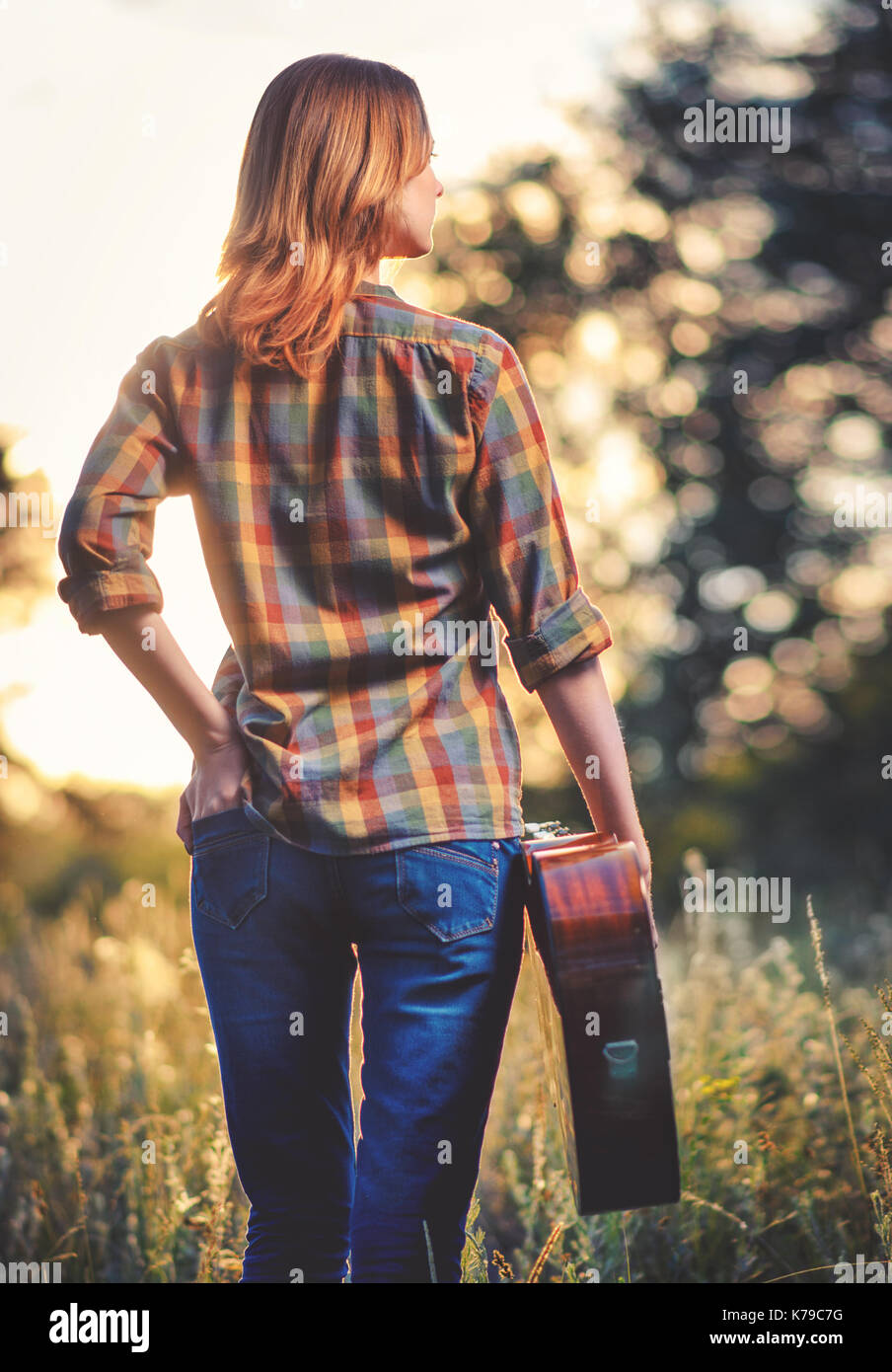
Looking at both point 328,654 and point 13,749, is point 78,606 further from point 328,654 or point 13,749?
point 13,749

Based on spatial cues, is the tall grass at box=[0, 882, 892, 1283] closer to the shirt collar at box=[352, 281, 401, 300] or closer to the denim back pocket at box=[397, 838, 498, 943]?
the denim back pocket at box=[397, 838, 498, 943]

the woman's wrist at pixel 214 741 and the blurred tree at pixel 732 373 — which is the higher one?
the blurred tree at pixel 732 373

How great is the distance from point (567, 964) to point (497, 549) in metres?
0.53

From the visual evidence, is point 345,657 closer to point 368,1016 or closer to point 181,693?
point 181,693

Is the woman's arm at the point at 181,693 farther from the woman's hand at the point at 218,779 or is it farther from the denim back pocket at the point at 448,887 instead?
the denim back pocket at the point at 448,887

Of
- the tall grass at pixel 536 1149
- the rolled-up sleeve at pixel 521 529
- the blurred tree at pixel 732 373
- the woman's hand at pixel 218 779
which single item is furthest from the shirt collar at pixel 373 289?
the blurred tree at pixel 732 373

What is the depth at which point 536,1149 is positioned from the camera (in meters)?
2.48

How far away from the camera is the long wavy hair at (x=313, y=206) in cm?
154

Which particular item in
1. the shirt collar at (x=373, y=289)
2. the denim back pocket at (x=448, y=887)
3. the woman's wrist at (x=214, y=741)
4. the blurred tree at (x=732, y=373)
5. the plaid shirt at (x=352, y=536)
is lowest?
the denim back pocket at (x=448, y=887)

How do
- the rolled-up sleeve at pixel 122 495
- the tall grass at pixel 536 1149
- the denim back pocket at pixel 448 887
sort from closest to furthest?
the denim back pocket at pixel 448 887
the rolled-up sleeve at pixel 122 495
the tall grass at pixel 536 1149

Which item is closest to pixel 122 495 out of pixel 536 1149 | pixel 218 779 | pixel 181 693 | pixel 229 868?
pixel 181 693

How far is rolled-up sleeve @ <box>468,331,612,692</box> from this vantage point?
62.9 inches

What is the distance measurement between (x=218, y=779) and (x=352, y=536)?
0.35m

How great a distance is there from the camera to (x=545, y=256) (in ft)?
36.4
